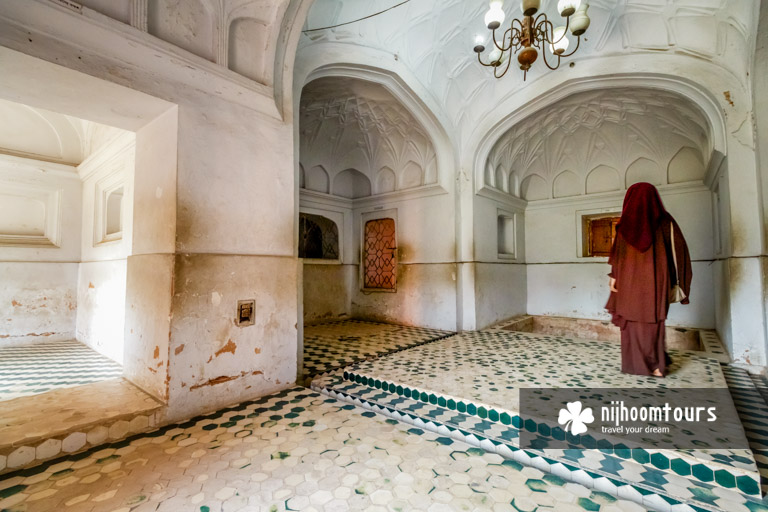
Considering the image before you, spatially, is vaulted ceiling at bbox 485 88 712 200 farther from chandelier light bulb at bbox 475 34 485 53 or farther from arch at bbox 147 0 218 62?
arch at bbox 147 0 218 62

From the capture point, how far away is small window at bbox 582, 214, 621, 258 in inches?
314

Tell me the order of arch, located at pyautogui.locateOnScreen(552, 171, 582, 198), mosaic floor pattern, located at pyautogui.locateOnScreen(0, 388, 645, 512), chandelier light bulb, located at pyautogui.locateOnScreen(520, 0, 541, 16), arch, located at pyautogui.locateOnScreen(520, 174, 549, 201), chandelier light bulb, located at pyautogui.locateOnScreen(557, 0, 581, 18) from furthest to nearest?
1. arch, located at pyautogui.locateOnScreen(520, 174, 549, 201)
2. arch, located at pyautogui.locateOnScreen(552, 171, 582, 198)
3. chandelier light bulb, located at pyautogui.locateOnScreen(557, 0, 581, 18)
4. chandelier light bulb, located at pyautogui.locateOnScreen(520, 0, 541, 16)
5. mosaic floor pattern, located at pyautogui.locateOnScreen(0, 388, 645, 512)

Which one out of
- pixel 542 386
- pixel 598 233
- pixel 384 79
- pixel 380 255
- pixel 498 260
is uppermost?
pixel 384 79

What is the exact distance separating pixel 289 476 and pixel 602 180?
28.5 feet

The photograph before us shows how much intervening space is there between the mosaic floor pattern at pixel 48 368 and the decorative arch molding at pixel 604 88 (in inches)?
251

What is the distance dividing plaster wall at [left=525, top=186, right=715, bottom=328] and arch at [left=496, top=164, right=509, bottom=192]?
1508mm

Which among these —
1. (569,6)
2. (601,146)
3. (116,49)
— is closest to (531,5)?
(569,6)

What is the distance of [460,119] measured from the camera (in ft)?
22.0

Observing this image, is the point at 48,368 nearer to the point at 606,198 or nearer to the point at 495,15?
the point at 495,15

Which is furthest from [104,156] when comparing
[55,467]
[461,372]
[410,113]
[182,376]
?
[461,372]

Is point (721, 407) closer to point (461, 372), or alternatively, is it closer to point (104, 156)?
point (461, 372)

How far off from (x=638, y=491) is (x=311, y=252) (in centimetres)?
682

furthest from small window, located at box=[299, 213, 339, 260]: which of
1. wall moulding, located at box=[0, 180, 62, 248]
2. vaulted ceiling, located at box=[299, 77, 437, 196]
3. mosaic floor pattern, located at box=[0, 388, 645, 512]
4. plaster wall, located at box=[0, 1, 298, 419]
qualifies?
mosaic floor pattern, located at box=[0, 388, 645, 512]

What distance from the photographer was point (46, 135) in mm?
5066
